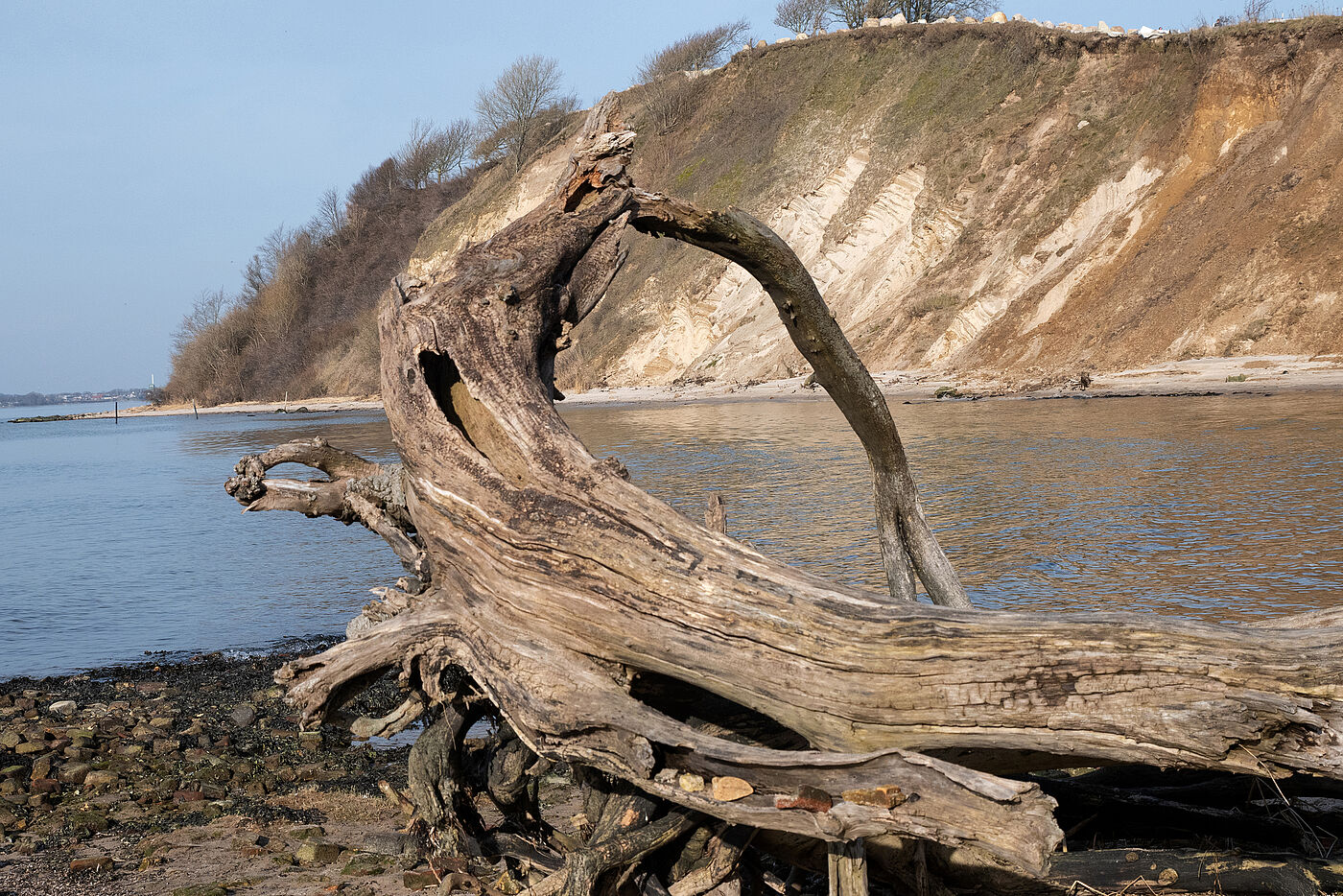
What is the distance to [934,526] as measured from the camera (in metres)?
11.2

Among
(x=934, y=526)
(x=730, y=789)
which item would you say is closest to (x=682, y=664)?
(x=730, y=789)

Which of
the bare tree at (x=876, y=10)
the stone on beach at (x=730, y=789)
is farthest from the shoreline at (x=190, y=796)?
the bare tree at (x=876, y=10)

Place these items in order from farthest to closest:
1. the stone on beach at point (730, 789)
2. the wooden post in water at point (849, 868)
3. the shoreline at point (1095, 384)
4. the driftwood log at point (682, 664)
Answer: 1. the shoreline at point (1095, 384)
2. the wooden post in water at point (849, 868)
3. the stone on beach at point (730, 789)
4. the driftwood log at point (682, 664)

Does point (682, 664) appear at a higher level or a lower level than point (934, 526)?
higher

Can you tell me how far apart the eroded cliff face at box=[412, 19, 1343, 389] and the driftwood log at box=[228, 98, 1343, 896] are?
80.3 ft

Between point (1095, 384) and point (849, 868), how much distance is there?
965 inches

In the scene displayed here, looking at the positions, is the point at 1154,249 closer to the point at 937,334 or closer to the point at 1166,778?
the point at 937,334

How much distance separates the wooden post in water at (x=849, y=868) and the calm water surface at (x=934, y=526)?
2382mm

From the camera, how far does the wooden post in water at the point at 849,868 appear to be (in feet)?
8.98

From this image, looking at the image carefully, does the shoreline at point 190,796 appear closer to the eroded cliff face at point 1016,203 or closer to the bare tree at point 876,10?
the eroded cliff face at point 1016,203

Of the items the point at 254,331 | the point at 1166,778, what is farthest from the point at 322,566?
the point at 254,331

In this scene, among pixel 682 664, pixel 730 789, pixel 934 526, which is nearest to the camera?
pixel 730 789

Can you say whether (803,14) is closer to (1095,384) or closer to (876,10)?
(876,10)

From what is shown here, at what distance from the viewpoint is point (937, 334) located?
31.8 meters
